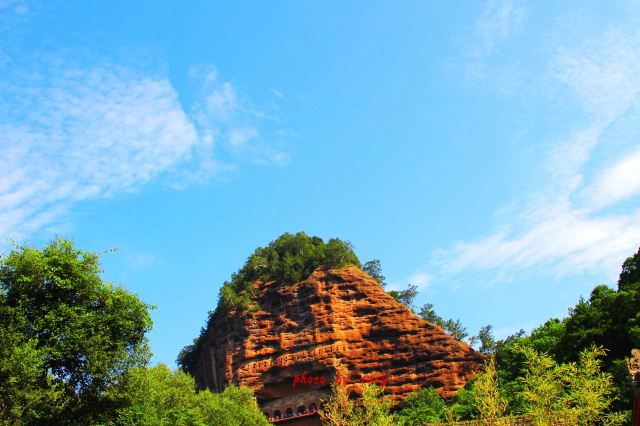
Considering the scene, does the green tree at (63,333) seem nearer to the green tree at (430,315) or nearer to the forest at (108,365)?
the forest at (108,365)

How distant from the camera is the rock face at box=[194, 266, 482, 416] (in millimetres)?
48656

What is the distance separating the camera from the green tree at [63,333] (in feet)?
61.6

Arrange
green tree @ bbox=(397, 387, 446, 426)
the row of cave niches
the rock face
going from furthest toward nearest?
1. the row of cave niches
2. the rock face
3. green tree @ bbox=(397, 387, 446, 426)

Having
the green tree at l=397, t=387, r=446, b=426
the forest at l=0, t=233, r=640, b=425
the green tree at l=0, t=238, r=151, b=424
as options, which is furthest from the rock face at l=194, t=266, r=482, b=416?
the green tree at l=0, t=238, r=151, b=424

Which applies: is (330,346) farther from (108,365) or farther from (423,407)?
(108,365)

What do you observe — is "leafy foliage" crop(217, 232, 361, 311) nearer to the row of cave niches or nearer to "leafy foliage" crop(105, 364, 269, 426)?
the row of cave niches

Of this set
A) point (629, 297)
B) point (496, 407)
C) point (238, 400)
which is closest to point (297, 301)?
point (238, 400)

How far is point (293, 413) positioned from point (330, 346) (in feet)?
22.0

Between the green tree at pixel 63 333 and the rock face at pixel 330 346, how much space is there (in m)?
29.9

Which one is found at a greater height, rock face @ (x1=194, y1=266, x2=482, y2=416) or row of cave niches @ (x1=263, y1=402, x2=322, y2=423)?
rock face @ (x1=194, y1=266, x2=482, y2=416)

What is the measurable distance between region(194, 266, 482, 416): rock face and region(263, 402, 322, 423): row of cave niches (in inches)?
6.6

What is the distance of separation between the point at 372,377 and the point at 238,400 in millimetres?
13004

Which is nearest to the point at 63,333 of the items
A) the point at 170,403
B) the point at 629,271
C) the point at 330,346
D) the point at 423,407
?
the point at 170,403

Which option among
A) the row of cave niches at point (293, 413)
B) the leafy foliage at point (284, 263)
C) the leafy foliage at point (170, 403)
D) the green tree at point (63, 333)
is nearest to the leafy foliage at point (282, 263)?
the leafy foliage at point (284, 263)
